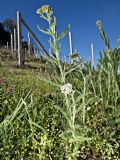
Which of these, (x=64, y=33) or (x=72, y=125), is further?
(x=64, y=33)

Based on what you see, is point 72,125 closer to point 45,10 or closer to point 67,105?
point 67,105

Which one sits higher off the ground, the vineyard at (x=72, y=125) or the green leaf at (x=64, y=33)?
the green leaf at (x=64, y=33)

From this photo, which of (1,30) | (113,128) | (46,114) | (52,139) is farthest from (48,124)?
(1,30)

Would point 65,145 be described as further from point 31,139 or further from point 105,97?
point 105,97

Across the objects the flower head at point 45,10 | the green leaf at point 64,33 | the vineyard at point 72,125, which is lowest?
the vineyard at point 72,125

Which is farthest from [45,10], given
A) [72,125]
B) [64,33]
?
[72,125]

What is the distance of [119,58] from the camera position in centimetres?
256

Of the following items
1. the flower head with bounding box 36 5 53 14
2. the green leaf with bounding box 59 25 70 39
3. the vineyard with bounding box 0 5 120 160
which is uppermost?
the flower head with bounding box 36 5 53 14

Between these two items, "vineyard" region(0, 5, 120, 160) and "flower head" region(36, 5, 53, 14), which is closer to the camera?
"vineyard" region(0, 5, 120, 160)

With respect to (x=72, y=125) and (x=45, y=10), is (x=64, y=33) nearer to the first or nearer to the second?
(x=45, y=10)

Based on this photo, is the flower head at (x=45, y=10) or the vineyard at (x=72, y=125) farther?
the flower head at (x=45, y=10)

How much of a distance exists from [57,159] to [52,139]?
0.50ft

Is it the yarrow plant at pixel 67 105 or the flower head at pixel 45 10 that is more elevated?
the flower head at pixel 45 10

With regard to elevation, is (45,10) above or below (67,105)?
above
